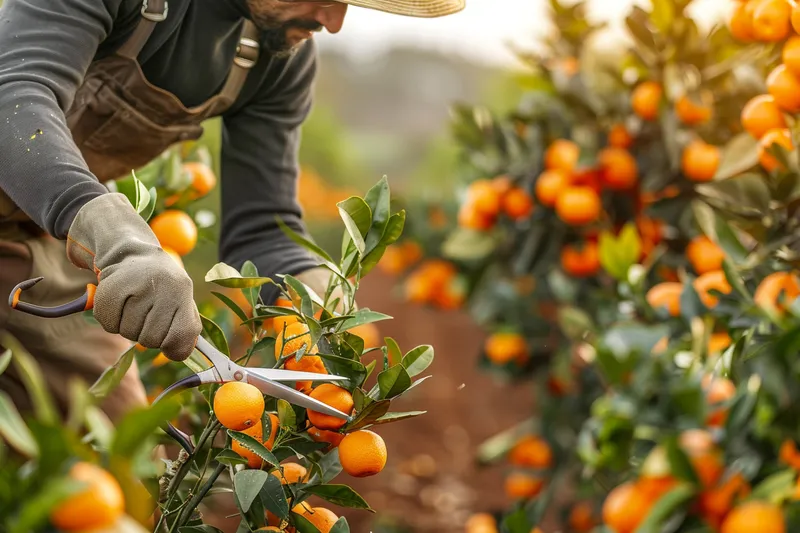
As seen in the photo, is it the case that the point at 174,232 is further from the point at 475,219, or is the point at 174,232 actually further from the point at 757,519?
the point at 475,219

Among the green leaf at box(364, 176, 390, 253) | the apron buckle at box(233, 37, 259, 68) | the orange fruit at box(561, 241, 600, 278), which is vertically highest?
the apron buckle at box(233, 37, 259, 68)

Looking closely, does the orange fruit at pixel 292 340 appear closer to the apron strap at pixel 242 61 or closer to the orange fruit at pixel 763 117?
the apron strap at pixel 242 61

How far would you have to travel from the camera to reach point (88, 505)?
72cm

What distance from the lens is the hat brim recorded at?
133 cm

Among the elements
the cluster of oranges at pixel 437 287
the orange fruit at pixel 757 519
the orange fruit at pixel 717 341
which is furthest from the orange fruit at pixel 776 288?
the cluster of oranges at pixel 437 287

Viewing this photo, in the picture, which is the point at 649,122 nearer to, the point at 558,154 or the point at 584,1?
the point at 558,154

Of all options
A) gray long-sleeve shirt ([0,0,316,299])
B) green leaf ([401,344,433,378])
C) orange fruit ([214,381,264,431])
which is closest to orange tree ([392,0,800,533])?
green leaf ([401,344,433,378])

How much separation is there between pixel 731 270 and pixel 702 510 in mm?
555

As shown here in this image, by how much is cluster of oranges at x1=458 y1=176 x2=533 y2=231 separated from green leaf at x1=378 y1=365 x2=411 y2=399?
1.56m

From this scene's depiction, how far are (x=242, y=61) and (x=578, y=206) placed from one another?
1.14m

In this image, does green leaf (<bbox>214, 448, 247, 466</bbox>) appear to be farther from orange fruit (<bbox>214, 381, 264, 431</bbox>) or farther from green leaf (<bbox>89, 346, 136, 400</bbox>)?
green leaf (<bbox>89, 346, 136, 400</bbox>)

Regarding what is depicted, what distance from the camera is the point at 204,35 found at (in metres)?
1.47

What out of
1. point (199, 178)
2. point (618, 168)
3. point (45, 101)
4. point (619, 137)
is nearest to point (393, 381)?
point (45, 101)

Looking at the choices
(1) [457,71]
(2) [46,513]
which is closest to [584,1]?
(2) [46,513]
